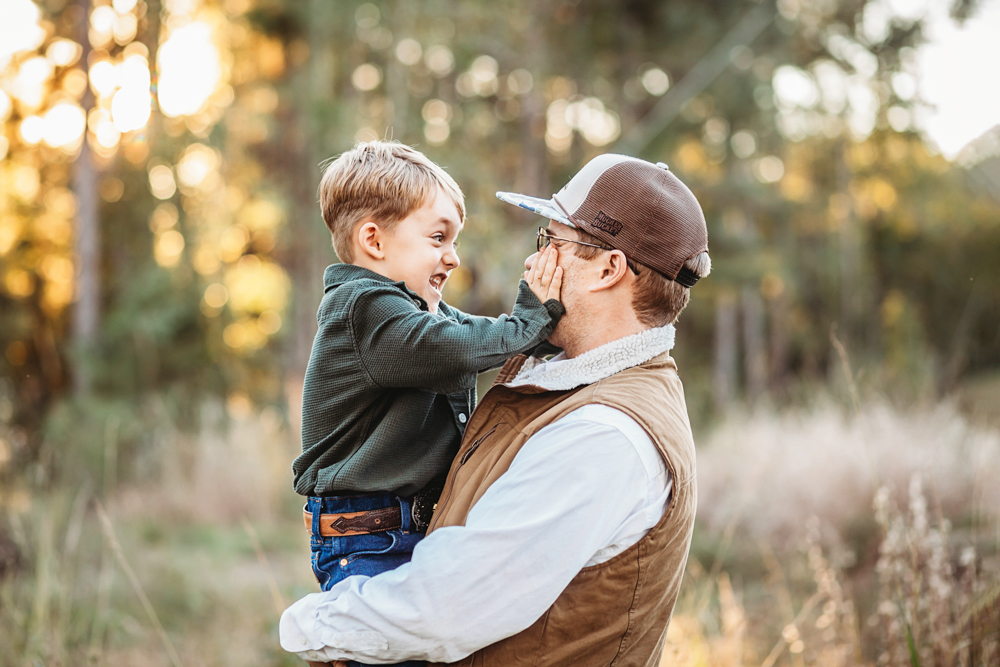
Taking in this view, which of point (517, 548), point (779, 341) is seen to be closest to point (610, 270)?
point (517, 548)

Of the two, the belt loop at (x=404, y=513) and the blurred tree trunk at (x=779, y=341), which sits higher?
the belt loop at (x=404, y=513)

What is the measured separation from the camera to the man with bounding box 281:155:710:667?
1.52 m

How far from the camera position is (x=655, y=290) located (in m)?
1.91

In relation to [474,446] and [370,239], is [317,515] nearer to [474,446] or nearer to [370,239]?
[474,446]

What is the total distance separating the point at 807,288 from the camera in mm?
23578

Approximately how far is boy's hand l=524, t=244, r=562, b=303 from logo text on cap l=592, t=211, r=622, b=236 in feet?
0.47

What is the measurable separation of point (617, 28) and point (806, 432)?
407 inches

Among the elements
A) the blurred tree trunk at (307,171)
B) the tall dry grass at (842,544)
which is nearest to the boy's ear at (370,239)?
the tall dry grass at (842,544)

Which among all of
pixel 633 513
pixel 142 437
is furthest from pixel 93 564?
pixel 633 513

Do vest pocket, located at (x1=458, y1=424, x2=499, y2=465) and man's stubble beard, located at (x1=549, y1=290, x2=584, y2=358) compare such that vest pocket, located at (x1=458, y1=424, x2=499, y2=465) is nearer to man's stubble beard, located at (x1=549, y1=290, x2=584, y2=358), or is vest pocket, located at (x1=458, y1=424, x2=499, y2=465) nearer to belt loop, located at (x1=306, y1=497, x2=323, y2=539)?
man's stubble beard, located at (x1=549, y1=290, x2=584, y2=358)

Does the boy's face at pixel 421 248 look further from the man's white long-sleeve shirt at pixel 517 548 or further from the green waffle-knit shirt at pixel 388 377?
the man's white long-sleeve shirt at pixel 517 548

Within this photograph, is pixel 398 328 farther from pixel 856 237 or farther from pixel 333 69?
pixel 856 237

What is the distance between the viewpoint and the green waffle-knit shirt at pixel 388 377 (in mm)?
1847

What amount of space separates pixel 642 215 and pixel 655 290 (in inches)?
7.4
